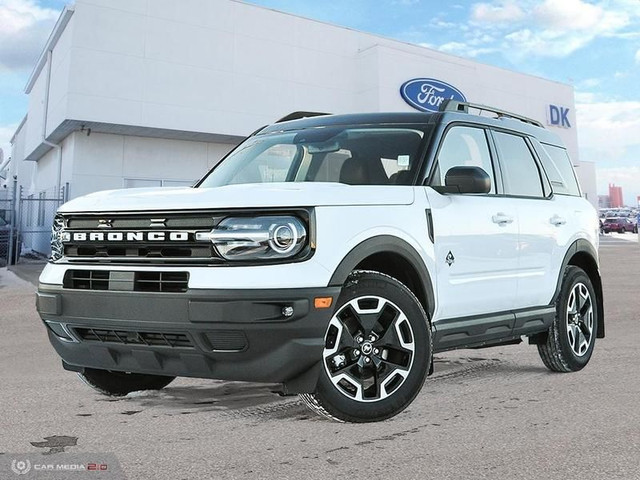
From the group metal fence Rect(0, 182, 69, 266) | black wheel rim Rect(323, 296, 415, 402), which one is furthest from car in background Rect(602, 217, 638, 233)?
black wheel rim Rect(323, 296, 415, 402)

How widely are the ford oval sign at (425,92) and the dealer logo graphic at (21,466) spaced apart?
2490 centimetres

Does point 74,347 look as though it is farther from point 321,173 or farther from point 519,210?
point 519,210

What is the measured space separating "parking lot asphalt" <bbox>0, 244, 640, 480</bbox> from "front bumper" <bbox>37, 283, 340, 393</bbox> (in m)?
0.38

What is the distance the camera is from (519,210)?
15.6 ft

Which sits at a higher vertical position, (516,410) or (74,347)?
(74,347)

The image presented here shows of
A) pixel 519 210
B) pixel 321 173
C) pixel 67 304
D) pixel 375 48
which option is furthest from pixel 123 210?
pixel 375 48

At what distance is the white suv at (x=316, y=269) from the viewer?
10.2 feet

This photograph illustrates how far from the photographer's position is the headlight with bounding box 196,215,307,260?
10.2ft

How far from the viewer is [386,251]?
11.8 ft

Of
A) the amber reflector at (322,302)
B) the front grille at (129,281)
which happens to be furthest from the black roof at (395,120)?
the front grille at (129,281)

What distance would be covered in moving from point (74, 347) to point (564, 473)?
2.58 m

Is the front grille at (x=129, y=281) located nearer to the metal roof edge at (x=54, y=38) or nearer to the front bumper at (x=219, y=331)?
the front bumper at (x=219, y=331)

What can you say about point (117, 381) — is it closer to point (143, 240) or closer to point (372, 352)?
point (143, 240)

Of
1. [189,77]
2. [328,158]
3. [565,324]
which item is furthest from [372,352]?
[189,77]
